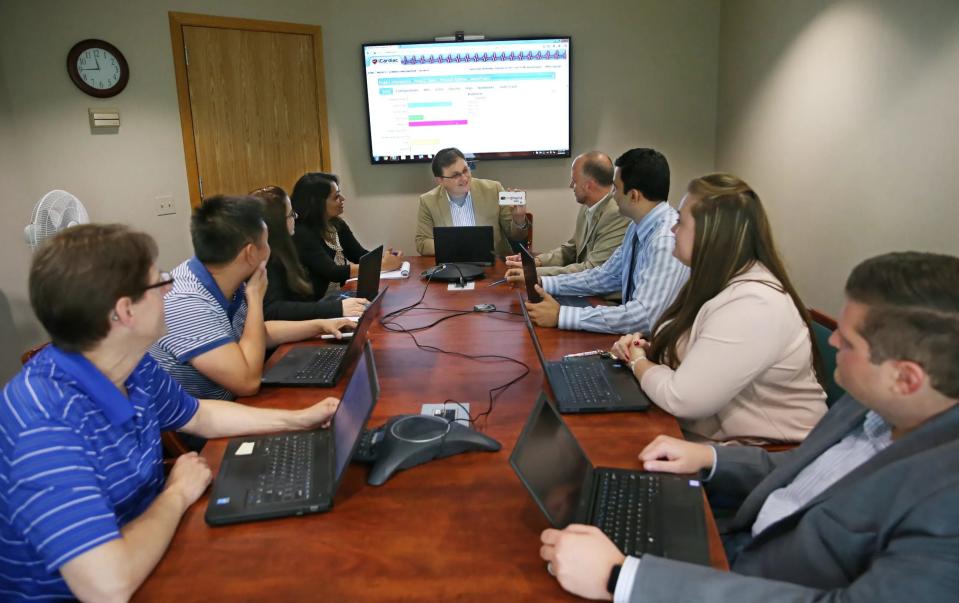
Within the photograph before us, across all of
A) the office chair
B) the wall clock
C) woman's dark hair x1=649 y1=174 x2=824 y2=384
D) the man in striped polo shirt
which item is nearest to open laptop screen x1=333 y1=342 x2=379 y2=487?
woman's dark hair x1=649 y1=174 x2=824 y2=384

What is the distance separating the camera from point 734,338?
1537 millimetres

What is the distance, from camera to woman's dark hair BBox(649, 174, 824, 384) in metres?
1.68

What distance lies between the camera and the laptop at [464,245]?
3529mm

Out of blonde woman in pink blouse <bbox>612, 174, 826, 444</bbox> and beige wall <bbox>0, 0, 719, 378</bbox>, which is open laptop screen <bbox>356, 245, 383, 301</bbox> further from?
beige wall <bbox>0, 0, 719, 378</bbox>

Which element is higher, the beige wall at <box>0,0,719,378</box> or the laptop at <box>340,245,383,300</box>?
the beige wall at <box>0,0,719,378</box>

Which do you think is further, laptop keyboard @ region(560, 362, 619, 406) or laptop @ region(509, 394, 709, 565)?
laptop keyboard @ region(560, 362, 619, 406)

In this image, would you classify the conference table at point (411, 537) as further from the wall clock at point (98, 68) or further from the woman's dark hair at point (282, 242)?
the wall clock at point (98, 68)

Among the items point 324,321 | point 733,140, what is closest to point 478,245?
point 324,321

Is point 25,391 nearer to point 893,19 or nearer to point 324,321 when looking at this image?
point 324,321

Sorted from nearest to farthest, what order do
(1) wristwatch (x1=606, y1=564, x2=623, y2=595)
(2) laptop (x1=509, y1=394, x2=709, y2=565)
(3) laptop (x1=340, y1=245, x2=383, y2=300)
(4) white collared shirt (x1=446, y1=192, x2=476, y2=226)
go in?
(1) wristwatch (x1=606, y1=564, x2=623, y2=595), (2) laptop (x1=509, y1=394, x2=709, y2=565), (3) laptop (x1=340, y1=245, x2=383, y2=300), (4) white collared shirt (x1=446, y1=192, x2=476, y2=226)

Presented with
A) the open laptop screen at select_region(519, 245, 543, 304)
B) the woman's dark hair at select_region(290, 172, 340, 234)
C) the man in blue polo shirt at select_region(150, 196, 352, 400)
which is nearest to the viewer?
the man in blue polo shirt at select_region(150, 196, 352, 400)

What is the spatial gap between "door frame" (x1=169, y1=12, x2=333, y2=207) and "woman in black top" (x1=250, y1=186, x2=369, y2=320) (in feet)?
5.45

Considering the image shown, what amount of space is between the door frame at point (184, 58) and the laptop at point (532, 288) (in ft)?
8.19

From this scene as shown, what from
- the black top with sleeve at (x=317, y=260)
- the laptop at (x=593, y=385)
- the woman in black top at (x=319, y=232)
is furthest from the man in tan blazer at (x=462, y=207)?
the laptop at (x=593, y=385)
